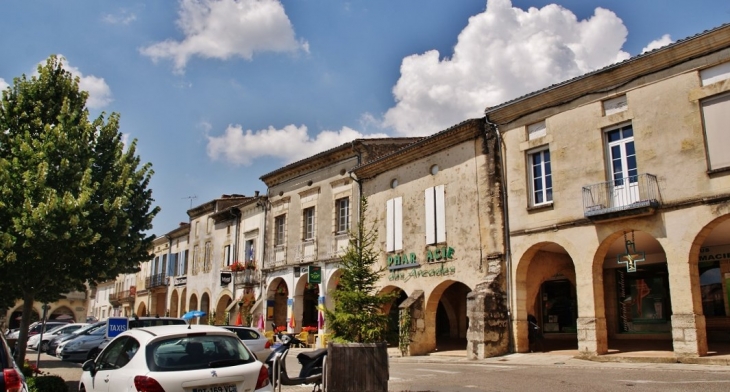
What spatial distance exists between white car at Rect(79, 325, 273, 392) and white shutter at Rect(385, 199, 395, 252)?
15.8 meters

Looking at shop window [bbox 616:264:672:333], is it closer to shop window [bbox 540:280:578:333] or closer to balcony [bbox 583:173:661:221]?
shop window [bbox 540:280:578:333]

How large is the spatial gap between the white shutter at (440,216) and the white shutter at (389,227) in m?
2.46

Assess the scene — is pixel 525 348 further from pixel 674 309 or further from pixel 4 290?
pixel 4 290

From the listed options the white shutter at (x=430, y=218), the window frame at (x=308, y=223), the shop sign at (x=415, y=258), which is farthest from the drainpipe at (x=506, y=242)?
the window frame at (x=308, y=223)

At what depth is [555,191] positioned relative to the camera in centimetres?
1761

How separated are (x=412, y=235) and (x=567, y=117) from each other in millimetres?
7357

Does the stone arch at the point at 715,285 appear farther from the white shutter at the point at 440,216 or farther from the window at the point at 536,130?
the white shutter at the point at 440,216

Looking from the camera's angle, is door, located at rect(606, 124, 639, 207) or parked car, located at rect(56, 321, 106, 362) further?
parked car, located at rect(56, 321, 106, 362)

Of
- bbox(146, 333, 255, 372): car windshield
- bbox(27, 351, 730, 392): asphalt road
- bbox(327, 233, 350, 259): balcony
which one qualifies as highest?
bbox(327, 233, 350, 259): balcony

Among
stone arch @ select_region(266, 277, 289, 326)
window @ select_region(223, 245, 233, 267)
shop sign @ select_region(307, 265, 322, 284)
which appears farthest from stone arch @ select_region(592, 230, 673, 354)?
window @ select_region(223, 245, 233, 267)

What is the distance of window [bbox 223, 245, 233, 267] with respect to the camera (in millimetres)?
35319

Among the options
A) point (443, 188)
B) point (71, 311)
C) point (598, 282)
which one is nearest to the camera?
point (598, 282)

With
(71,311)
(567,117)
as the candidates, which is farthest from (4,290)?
(71,311)

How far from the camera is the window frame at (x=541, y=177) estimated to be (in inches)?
712
